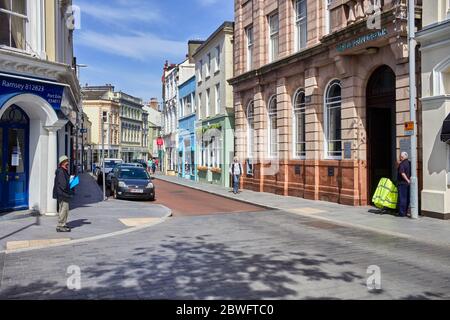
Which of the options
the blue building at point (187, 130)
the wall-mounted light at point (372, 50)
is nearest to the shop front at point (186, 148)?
the blue building at point (187, 130)

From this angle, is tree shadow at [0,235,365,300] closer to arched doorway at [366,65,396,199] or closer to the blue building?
arched doorway at [366,65,396,199]

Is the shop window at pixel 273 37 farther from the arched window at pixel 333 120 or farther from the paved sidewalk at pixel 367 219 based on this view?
the paved sidewalk at pixel 367 219

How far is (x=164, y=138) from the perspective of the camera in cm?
5453

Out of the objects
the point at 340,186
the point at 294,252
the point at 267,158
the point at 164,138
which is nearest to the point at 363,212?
the point at 340,186

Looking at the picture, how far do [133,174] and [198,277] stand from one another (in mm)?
15269

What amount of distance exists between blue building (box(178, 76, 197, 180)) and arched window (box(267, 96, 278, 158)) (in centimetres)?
1378

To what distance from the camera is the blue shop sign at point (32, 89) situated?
1209cm

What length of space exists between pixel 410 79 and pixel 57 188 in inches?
390

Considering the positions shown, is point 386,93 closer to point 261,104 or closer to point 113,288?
point 261,104

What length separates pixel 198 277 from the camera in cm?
700

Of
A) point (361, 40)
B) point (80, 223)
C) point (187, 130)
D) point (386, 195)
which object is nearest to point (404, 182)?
point (386, 195)

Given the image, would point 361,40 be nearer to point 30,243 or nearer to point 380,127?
Result: point 380,127

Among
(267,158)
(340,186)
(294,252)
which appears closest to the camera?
(294,252)
